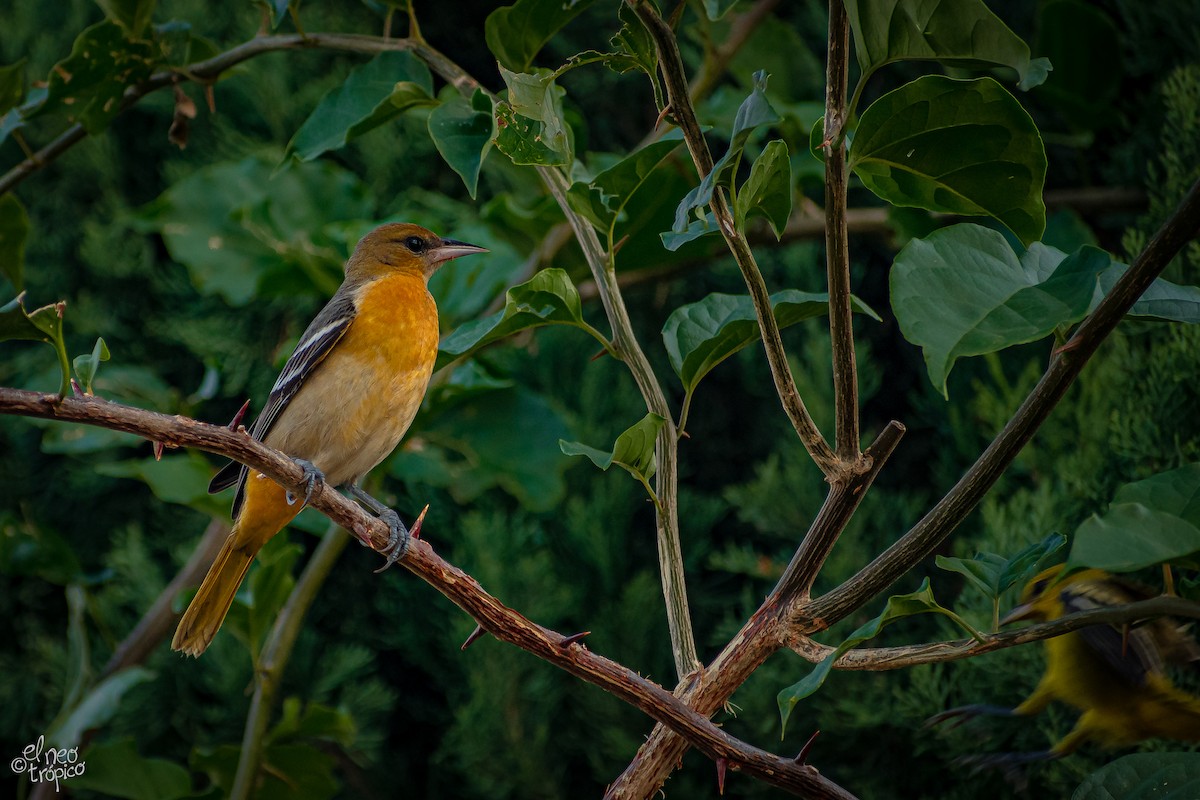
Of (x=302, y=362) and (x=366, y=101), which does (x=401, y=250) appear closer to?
(x=302, y=362)

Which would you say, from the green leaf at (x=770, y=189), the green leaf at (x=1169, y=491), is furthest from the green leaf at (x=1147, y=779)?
the green leaf at (x=770, y=189)

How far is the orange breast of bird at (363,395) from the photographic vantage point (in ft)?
5.45

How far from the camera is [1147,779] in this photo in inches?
33.6

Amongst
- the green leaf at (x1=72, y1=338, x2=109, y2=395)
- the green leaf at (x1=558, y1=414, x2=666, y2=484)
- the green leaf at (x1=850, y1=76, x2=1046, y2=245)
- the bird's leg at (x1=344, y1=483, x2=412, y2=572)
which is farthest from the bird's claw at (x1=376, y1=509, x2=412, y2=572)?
the green leaf at (x1=850, y1=76, x2=1046, y2=245)

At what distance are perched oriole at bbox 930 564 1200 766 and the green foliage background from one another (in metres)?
0.12

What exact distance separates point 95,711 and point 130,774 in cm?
13

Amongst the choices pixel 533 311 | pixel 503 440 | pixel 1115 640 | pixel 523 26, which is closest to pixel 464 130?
pixel 523 26

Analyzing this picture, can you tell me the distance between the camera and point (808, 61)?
217 cm

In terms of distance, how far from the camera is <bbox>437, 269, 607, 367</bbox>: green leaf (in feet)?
3.30

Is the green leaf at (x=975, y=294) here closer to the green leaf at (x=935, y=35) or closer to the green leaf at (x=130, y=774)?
the green leaf at (x=935, y=35)

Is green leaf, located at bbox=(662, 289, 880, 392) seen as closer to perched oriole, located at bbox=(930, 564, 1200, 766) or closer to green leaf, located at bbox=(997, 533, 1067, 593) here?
green leaf, located at bbox=(997, 533, 1067, 593)

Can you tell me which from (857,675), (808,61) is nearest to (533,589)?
(857,675)

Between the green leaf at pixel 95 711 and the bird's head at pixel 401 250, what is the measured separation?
791 millimetres

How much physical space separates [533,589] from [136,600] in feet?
3.30
